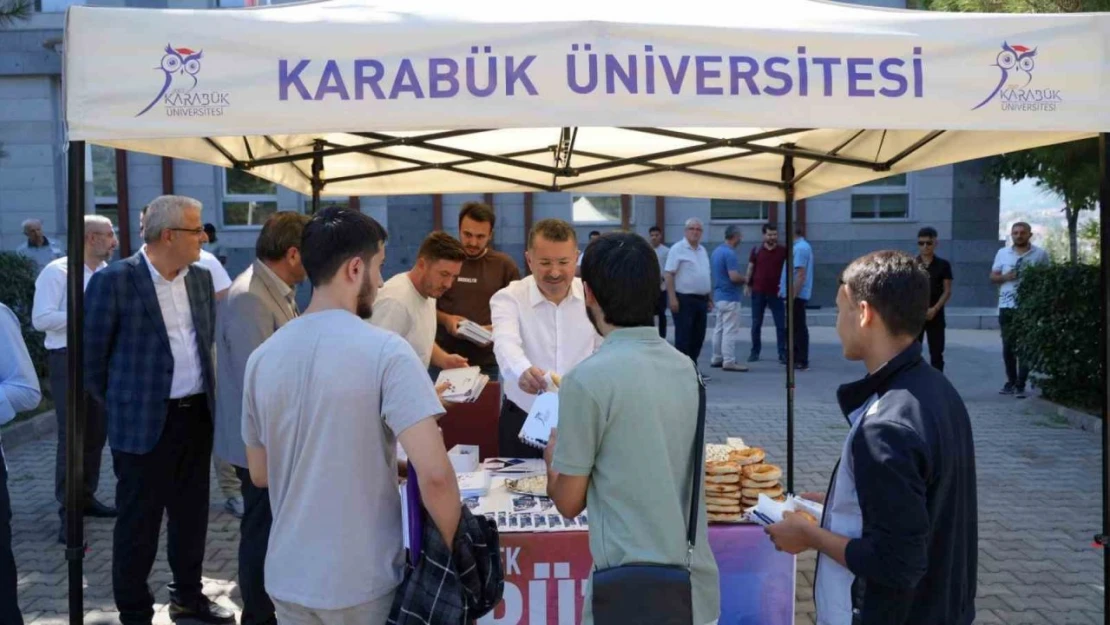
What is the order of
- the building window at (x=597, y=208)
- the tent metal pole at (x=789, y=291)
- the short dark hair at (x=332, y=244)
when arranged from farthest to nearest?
the building window at (x=597, y=208)
the tent metal pole at (x=789, y=291)
the short dark hair at (x=332, y=244)

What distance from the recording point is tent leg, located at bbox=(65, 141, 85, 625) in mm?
3043

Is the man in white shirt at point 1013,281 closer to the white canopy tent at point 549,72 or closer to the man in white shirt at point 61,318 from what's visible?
the white canopy tent at point 549,72

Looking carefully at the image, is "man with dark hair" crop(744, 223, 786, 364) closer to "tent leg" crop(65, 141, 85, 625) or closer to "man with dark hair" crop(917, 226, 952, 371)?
"man with dark hair" crop(917, 226, 952, 371)

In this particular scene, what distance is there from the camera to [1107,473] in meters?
3.24

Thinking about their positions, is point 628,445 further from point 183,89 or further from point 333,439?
point 183,89

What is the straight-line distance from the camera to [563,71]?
2938mm

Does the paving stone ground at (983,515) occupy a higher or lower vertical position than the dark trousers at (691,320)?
lower

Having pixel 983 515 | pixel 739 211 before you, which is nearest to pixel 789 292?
pixel 983 515

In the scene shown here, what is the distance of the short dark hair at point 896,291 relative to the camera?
221 centimetres

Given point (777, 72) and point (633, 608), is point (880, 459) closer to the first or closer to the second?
point (633, 608)

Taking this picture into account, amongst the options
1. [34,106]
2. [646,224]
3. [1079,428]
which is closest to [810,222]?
[646,224]

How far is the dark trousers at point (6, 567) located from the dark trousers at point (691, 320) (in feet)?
28.7

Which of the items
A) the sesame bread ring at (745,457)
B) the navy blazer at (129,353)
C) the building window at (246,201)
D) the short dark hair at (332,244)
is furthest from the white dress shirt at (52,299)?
the building window at (246,201)

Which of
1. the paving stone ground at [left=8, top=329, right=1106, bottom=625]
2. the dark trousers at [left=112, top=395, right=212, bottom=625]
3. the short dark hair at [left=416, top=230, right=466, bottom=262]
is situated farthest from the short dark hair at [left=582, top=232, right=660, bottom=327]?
the paving stone ground at [left=8, top=329, right=1106, bottom=625]
